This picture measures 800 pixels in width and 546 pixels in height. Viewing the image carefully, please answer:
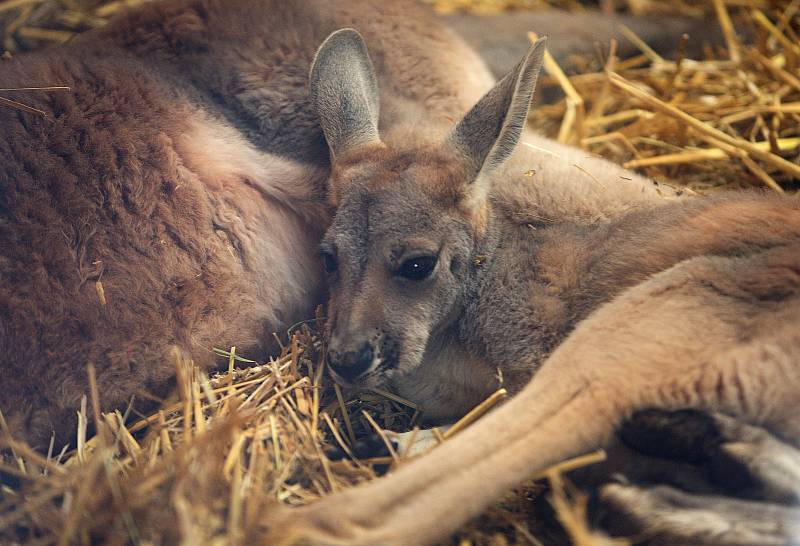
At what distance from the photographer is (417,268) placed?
10.8 ft

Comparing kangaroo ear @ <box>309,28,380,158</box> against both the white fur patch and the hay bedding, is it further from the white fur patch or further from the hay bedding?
the hay bedding

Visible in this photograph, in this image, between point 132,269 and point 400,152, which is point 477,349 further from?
point 132,269

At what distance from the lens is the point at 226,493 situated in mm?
2580

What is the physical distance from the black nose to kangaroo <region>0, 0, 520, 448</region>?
0.59 meters

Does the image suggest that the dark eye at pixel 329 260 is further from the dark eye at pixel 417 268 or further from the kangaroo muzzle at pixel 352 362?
the kangaroo muzzle at pixel 352 362

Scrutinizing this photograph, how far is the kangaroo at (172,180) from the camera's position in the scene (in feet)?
10.3

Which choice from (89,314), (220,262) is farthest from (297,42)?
(89,314)

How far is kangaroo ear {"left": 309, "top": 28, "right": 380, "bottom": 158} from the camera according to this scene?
3.66 metres

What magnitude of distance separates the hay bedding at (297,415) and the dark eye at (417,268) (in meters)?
0.56

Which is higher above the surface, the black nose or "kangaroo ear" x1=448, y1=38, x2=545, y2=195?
"kangaroo ear" x1=448, y1=38, x2=545, y2=195

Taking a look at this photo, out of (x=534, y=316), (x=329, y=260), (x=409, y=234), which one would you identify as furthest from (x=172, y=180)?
(x=534, y=316)

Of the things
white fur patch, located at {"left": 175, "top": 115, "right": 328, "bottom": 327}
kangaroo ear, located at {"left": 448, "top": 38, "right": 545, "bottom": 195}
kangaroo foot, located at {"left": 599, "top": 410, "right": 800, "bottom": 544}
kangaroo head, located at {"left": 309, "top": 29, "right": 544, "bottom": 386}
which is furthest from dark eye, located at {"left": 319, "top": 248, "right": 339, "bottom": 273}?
kangaroo foot, located at {"left": 599, "top": 410, "right": 800, "bottom": 544}

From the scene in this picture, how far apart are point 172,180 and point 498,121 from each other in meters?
1.46

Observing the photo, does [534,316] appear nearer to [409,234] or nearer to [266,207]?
[409,234]
